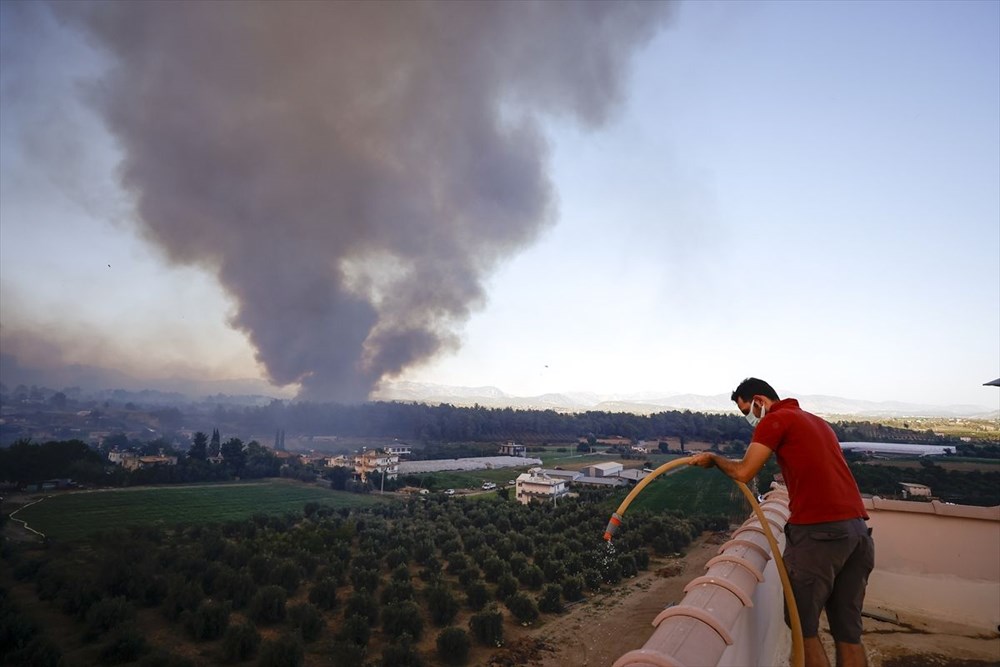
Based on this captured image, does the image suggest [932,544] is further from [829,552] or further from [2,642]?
[2,642]

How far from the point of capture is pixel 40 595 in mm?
19969

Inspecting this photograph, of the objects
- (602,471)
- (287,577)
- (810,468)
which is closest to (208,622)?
(287,577)

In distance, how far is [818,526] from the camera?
9.11 feet

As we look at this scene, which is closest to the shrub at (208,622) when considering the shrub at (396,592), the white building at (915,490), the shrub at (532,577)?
the shrub at (396,592)

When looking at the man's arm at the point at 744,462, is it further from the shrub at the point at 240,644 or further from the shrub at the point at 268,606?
the shrub at the point at 268,606

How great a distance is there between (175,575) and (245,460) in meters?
41.1

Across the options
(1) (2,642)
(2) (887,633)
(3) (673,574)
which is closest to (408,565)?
(3) (673,574)

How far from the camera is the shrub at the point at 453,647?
50.1ft

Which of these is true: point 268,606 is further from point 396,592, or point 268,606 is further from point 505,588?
point 505,588

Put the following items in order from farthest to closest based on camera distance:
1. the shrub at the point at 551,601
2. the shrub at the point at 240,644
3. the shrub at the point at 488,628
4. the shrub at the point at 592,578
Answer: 1. the shrub at the point at 592,578
2. the shrub at the point at 551,601
3. the shrub at the point at 488,628
4. the shrub at the point at 240,644

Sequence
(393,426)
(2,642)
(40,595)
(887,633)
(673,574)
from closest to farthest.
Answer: (887,633) → (2,642) → (40,595) → (673,574) → (393,426)

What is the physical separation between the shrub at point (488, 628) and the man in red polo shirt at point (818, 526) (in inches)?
621

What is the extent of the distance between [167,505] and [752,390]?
4701cm

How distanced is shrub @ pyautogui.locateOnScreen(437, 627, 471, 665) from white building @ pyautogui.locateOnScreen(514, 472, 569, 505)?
23.8m
